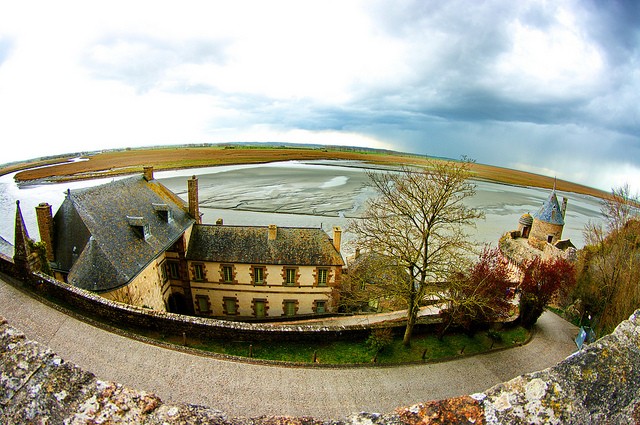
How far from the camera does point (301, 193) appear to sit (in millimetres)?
63125

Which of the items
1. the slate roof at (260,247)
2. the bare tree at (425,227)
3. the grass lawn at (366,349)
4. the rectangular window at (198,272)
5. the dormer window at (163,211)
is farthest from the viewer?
the rectangular window at (198,272)

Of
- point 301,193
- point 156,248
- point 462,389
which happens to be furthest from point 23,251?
point 301,193


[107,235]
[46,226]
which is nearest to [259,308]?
[107,235]

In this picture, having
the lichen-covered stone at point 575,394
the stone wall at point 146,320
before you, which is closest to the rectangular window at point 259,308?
the stone wall at point 146,320

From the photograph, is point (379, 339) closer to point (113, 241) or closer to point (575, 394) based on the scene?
point (575, 394)

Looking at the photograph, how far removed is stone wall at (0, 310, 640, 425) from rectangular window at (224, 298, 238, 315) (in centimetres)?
2121

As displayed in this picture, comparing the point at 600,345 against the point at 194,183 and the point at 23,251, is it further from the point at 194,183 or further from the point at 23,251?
the point at 194,183

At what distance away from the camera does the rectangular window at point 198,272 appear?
2177cm

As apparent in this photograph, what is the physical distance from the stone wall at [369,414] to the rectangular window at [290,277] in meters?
19.8

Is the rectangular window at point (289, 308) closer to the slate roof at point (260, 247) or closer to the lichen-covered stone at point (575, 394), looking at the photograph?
the slate roof at point (260, 247)

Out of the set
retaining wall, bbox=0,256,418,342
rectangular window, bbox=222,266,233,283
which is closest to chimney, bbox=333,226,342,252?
rectangular window, bbox=222,266,233,283

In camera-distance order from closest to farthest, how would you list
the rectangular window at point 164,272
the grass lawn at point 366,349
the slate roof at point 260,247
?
the grass lawn at point 366,349 → the rectangular window at point 164,272 → the slate roof at point 260,247

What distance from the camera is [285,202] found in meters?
55.1

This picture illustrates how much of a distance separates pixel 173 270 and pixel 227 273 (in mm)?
3694
